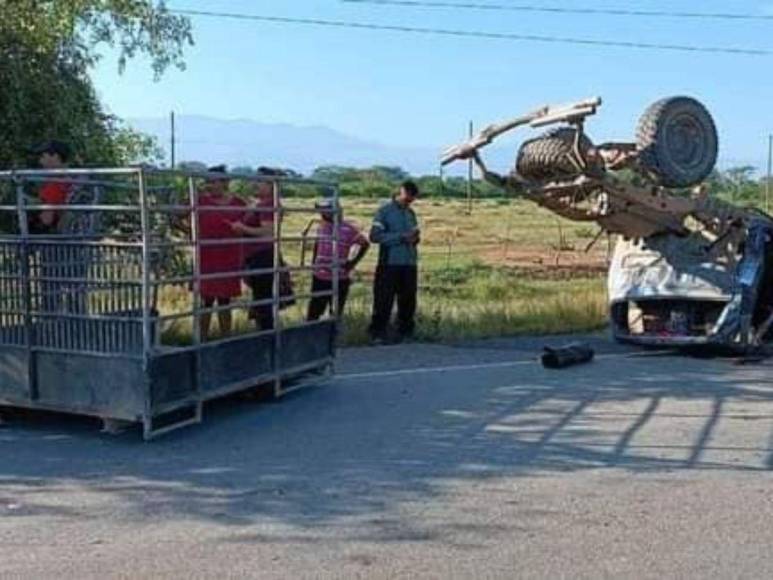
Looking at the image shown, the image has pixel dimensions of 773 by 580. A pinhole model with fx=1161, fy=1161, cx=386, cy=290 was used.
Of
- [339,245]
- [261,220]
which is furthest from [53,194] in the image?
[339,245]

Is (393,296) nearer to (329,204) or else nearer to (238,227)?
(329,204)

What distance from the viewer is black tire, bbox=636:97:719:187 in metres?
11.7

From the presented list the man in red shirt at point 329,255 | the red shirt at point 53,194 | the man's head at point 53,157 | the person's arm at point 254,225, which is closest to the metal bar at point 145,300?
the person's arm at point 254,225

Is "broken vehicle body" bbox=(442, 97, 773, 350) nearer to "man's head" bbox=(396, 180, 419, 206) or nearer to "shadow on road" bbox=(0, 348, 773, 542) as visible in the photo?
"man's head" bbox=(396, 180, 419, 206)

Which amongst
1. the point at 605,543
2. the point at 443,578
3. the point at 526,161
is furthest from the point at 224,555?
the point at 526,161

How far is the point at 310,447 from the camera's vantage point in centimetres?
754

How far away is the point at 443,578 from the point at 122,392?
3.28 metres

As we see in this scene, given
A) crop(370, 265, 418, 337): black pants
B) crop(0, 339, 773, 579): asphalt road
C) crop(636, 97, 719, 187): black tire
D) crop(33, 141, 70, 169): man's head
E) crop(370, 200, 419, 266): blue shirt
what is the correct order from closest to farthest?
crop(0, 339, 773, 579): asphalt road, crop(33, 141, 70, 169): man's head, crop(636, 97, 719, 187): black tire, crop(370, 200, 419, 266): blue shirt, crop(370, 265, 418, 337): black pants

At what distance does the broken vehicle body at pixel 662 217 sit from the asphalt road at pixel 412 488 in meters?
2.26

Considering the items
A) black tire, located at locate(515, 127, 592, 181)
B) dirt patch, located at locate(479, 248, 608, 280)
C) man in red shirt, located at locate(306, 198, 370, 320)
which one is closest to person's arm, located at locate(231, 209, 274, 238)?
man in red shirt, located at locate(306, 198, 370, 320)

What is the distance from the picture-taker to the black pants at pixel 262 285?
9.16 metres

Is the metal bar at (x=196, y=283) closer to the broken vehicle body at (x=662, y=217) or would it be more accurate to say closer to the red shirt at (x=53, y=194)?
the red shirt at (x=53, y=194)

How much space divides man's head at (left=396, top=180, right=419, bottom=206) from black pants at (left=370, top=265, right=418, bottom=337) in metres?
0.73

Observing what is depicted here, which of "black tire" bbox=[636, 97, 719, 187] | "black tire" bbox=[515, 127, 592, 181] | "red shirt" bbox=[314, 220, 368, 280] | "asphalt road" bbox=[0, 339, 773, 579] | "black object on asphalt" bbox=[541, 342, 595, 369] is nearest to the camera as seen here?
"asphalt road" bbox=[0, 339, 773, 579]
